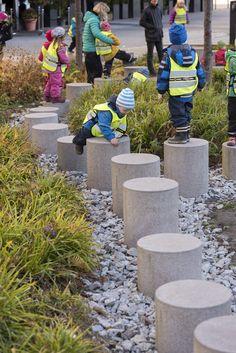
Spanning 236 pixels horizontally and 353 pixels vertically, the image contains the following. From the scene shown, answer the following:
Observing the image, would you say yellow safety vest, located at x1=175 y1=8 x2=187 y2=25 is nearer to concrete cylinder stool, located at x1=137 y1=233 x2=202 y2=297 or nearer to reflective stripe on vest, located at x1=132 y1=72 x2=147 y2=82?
reflective stripe on vest, located at x1=132 y1=72 x2=147 y2=82

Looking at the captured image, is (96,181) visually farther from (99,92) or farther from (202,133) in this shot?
(99,92)

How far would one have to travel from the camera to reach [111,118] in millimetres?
9086

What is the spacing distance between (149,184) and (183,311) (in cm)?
236

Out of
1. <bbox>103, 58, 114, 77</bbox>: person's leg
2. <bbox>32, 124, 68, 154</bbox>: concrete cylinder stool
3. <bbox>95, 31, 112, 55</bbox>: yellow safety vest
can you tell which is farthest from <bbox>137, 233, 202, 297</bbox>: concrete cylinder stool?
<bbox>103, 58, 114, 77</bbox>: person's leg

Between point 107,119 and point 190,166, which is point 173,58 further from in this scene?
point 190,166

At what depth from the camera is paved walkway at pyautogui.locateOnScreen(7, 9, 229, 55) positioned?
25852mm

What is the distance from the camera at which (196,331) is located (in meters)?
4.96

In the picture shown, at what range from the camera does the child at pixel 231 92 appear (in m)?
9.75

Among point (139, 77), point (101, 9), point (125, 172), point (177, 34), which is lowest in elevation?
point (125, 172)

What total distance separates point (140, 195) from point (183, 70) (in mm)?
2303

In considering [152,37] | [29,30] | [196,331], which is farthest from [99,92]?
[29,30]

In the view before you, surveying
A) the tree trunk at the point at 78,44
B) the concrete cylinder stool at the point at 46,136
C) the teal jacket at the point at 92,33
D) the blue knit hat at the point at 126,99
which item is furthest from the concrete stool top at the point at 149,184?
the tree trunk at the point at 78,44

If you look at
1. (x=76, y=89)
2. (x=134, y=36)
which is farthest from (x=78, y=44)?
(x=134, y=36)

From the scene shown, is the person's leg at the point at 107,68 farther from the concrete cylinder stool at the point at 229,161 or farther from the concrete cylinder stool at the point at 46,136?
the concrete cylinder stool at the point at 229,161
